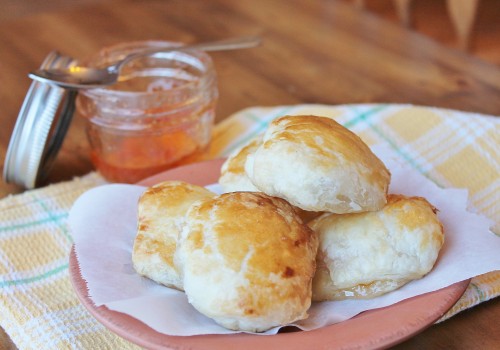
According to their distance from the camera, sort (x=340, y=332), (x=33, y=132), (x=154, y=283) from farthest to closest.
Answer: (x=33, y=132)
(x=154, y=283)
(x=340, y=332)

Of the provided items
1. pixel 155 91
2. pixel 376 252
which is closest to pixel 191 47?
pixel 155 91

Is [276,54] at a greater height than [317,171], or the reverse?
[317,171]

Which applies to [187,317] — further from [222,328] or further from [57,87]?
[57,87]

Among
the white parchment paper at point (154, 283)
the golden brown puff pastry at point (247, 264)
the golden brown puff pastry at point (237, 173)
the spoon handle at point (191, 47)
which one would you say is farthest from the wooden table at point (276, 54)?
the golden brown puff pastry at point (247, 264)

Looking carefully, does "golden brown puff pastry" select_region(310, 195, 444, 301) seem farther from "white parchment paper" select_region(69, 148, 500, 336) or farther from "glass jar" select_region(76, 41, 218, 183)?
"glass jar" select_region(76, 41, 218, 183)

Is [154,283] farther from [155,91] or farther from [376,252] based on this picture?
[155,91]

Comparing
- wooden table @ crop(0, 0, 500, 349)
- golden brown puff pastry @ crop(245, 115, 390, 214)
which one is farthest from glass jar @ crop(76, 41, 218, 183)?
golden brown puff pastry @ crop(245, 115, 390, 214)

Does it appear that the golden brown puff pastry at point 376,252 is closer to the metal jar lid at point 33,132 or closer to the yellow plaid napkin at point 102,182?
the yellow plaid napkin at point 102,182
